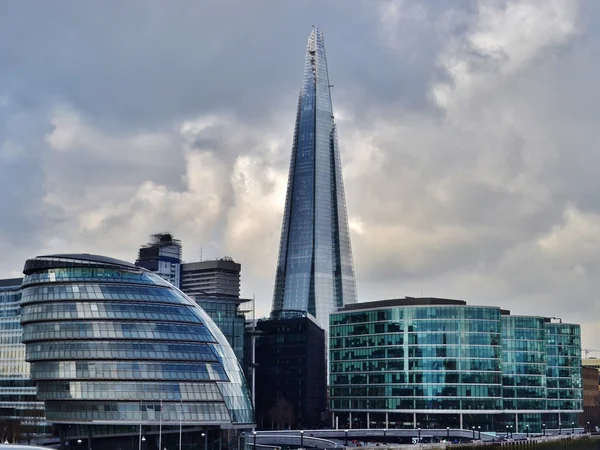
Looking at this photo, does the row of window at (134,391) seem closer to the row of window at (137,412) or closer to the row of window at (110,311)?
the row of window at (137,412)

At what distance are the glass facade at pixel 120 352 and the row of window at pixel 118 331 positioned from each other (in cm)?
13

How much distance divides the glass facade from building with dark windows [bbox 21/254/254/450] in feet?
0.44

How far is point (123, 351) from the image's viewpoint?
135 metres

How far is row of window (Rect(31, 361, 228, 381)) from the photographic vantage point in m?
134

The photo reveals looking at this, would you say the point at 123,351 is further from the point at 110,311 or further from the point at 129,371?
the point at 110,311

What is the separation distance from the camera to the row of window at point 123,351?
443ft

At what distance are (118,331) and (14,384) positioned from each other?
37368 millimetres

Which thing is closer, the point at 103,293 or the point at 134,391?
the point at 134,391

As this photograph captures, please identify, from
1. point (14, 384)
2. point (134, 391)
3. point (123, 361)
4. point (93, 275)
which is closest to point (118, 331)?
point (123, 361)

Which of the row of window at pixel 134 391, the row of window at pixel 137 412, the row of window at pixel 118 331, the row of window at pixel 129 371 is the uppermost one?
the row of window at pixel 118 331

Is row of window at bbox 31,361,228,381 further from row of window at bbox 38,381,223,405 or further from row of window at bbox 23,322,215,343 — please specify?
row of window at bbox 23,322,215,343

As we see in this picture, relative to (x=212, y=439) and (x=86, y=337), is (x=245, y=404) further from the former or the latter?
(x=86, y=337)

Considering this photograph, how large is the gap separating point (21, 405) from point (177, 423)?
121ft

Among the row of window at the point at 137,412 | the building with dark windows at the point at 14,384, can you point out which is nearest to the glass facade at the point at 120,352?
the row of window at the point at 137,412
